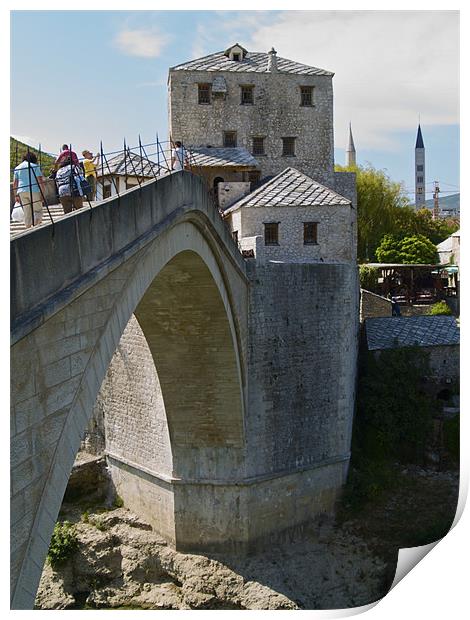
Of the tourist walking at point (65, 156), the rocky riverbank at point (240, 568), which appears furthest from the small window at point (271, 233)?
the tourist walking at point (65, 156)

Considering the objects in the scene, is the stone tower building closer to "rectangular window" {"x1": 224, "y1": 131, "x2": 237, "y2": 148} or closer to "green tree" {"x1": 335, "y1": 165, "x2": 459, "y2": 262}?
"rectangular window" {"x1": 224, "y1": 131, "x2": 237, "y2": 148}

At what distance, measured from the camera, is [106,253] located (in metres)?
6.89

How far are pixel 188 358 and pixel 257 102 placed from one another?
9492 millimetres

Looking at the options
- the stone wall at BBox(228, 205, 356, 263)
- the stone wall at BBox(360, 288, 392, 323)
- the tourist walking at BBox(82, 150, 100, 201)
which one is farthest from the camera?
the stone wall at BBox(360, 288, 392, 323)

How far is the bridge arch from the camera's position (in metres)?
5.41

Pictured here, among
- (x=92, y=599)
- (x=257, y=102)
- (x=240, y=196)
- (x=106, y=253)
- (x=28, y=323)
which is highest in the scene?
(x=257, y=102)

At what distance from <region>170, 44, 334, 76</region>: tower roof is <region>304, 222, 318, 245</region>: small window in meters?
6.03

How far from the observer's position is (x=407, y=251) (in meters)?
32.2

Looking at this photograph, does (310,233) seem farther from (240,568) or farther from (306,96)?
(240,568)

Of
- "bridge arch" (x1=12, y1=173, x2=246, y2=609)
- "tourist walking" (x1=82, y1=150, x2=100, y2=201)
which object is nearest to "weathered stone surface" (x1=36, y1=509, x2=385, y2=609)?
"bridge arch" (x1=12, y1=173, x2=246, y2=609)

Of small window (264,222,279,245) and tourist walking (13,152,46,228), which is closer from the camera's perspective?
tourist walking (13,152,46,228)

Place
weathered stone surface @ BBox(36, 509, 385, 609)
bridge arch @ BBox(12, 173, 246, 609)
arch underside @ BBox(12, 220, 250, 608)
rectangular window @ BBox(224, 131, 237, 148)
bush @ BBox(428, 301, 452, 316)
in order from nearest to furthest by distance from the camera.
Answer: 1. bridge arch @ BBox(12, 173, 246, 609)
2. arch underside @ BBox(12, 220, 250, 608)
3. weathered stone surface @ BBox(36, 509, 385, 609)
4. rectangular window @ BBox(224, 131, 237, 148)
5. bush @ BBox(428, 301, 452, 316)

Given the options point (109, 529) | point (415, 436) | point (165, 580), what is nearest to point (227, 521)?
point (165, 580)

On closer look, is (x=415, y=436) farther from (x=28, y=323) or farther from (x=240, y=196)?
(x=28, y=323)
